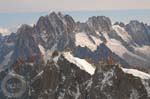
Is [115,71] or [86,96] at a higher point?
[115,71]

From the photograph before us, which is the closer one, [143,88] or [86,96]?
[143,88]

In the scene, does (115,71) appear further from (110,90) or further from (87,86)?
(87,86)

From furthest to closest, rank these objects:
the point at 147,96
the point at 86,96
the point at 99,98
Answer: the point at 86,96 → the point at 99,98 → the point at 147,96

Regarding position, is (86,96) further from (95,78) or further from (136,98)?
(136,98)

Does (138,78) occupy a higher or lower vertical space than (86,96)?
higher

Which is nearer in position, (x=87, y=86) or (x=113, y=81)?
(x=113, y=81)

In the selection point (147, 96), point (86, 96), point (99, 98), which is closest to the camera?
point (147, 96)

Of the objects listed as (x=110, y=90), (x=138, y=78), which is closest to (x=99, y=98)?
(x=110, y=90)

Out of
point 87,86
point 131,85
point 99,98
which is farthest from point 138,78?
point 87,86
